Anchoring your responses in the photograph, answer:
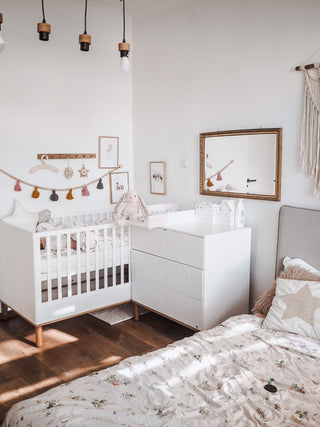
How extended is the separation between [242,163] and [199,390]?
72.8 inches

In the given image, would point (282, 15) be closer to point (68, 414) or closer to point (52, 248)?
point (52, 248)

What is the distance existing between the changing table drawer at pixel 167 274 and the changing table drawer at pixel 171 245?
0.14 feet

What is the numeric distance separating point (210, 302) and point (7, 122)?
2.18m

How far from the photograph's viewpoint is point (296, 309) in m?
2.28

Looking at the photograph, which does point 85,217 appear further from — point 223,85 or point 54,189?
point 223,85

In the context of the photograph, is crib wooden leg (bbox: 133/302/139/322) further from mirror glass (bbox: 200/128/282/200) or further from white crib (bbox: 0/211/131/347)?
mirror glass (bbox: 200/128/282/200)

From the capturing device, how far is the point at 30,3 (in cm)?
338

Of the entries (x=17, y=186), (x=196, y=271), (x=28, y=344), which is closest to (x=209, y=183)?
(x=196, y=271)

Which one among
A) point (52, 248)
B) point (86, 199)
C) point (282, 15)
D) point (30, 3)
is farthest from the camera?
point (86, 199)

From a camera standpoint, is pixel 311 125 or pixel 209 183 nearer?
A: pixel 311 125

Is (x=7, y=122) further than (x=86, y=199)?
No

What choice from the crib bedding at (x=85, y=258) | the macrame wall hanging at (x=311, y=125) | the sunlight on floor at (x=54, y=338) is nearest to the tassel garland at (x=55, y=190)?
the crib bedding at (x=85, y=258)

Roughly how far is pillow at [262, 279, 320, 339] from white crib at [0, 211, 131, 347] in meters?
1.38

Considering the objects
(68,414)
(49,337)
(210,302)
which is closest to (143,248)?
(210,302)
